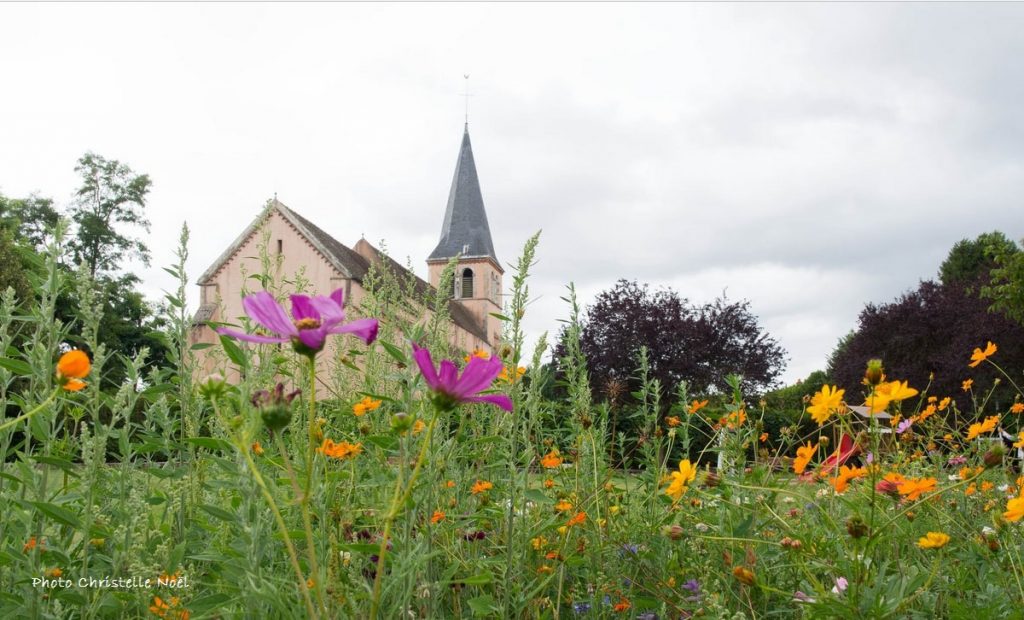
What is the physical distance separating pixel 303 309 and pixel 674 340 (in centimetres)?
2200

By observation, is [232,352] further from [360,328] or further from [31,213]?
[31,213]

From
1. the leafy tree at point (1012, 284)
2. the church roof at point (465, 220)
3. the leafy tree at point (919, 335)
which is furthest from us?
the church roof at point (465, 220)

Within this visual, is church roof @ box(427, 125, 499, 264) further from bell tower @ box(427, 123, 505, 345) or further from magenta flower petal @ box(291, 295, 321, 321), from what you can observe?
magenta flower petal @ box(291, 295, 321, 321)

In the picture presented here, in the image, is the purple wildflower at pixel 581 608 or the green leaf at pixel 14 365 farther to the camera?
the purple wildflower at pixel 581 608

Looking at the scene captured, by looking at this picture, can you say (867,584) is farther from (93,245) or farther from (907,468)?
(93,245)

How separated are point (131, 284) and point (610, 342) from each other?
19.4 metres

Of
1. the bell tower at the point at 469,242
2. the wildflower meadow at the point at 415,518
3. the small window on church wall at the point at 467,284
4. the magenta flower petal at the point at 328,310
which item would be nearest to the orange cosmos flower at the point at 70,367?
the wildflower meadow at the point at 415,518

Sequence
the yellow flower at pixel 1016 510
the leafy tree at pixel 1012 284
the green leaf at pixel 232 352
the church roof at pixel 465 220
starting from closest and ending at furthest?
the yellow flower at pixel 1016 510 < the green leaf at pixel 232 352 < the leafy tree at pixel 1012 284 < the church roof at pixel 465 220

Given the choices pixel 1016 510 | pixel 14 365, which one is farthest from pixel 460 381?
pixel 14 365

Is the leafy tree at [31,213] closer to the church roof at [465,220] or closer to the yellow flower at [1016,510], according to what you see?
the church roof at [465,220]

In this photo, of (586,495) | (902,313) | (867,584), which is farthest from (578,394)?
(902,313)

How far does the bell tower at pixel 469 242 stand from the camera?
45.4m

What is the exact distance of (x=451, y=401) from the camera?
0.99 m

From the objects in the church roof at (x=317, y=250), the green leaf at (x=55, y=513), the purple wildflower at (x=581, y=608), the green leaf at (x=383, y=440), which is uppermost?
the church roof at (x=317, y=250)
